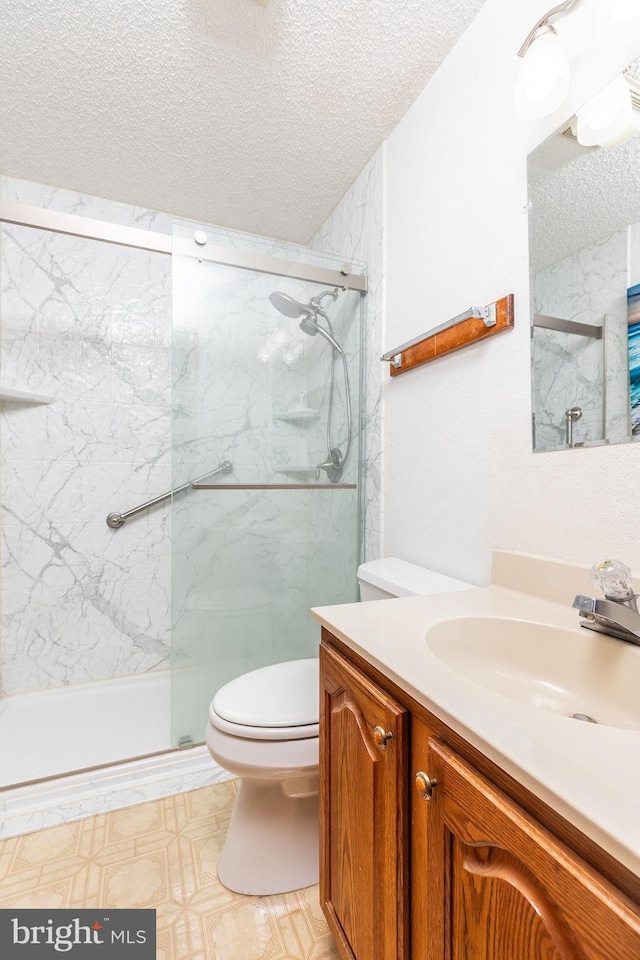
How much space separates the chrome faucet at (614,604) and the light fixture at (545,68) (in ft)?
3.10

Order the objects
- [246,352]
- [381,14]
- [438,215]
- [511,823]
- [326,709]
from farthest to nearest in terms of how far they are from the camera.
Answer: [246,352], [438,215], [381,14], [326,709], [511,823]

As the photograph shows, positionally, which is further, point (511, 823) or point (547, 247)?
point (547, 247)

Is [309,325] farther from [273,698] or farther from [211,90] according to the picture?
[273,698]

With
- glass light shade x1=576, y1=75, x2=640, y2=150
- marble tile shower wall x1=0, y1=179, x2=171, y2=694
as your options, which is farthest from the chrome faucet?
marble tile shower wall x1=0, y1=179, x2=171, y2=694

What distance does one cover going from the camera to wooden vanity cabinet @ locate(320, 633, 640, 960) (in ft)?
1.22

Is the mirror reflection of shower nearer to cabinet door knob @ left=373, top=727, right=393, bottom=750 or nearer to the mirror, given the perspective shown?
the mirror

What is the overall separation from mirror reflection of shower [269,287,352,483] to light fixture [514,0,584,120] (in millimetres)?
931

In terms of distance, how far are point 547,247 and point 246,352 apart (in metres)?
0.99

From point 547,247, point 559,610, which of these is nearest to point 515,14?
point 547,247

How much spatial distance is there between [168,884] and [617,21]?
214 centimetres

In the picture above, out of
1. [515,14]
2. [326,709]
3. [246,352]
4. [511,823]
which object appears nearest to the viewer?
[511,823]

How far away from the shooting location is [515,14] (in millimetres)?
1109

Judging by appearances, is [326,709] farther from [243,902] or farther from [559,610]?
[243,902]

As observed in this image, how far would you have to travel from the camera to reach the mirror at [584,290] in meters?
0.82
